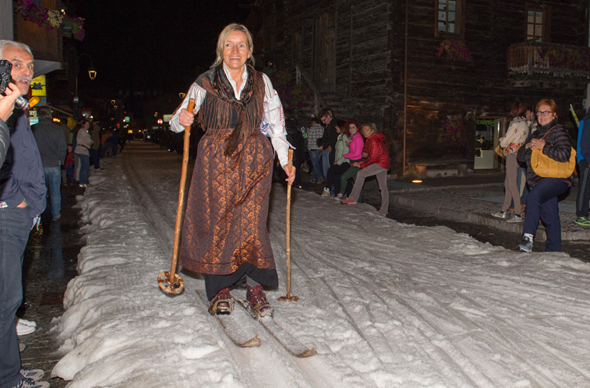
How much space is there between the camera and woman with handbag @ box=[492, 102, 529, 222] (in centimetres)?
827

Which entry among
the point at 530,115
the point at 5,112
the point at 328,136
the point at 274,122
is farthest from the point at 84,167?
the point at 5,112

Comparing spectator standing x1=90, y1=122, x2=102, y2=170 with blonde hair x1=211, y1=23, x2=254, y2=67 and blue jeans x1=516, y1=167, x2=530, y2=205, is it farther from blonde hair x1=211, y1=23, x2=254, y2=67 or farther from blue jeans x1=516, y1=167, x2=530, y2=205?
blonde hair x1=211, y1=23, x2=254, y2=67

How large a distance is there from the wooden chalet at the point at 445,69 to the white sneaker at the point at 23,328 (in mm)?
14560

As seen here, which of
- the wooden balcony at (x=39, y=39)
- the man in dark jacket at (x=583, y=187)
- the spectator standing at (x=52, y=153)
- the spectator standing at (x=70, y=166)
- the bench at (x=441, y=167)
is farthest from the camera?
the bench at (x=441, y=167)

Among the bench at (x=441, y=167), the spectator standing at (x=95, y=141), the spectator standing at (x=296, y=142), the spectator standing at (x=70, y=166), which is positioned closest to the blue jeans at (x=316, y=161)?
the spectator standing at (x=296, y=142)

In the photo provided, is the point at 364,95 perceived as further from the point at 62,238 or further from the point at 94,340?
the point at 94,340

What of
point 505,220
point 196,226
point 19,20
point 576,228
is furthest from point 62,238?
point 19,20

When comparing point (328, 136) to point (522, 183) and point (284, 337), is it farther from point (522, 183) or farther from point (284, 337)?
point (284, 337)

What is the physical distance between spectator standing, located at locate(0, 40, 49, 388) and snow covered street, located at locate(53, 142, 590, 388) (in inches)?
15.7

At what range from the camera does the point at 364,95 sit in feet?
60.1

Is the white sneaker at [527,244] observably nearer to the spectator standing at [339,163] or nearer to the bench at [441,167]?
the spectator standing at [339,163]

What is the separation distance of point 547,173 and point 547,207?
17.5 inches

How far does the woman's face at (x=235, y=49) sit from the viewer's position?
370 cm

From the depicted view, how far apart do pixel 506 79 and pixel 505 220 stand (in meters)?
12.3
